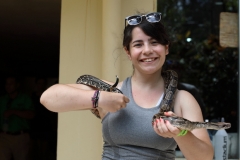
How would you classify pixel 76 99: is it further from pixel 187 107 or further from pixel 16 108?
pixel 16 108

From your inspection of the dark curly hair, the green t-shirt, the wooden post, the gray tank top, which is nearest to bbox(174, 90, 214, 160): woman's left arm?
the gray tank top

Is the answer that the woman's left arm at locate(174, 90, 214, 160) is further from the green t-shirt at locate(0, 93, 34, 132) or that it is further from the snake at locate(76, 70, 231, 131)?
the green t-shirt at locate(0, 93, 34, 132)

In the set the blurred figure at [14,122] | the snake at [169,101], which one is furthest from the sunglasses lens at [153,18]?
the blurred figure at [14,122]

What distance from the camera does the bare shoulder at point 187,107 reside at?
2.07m

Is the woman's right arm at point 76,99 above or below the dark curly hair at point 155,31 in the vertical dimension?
below

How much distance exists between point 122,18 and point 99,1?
27 cm

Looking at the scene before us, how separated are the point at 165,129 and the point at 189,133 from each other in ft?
0.49

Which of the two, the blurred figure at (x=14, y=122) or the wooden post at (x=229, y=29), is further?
the blurred figure at (x=14, y=122)

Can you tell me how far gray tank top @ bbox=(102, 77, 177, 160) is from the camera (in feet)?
6.56

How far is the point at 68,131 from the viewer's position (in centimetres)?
350

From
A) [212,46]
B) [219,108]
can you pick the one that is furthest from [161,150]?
[212,46]

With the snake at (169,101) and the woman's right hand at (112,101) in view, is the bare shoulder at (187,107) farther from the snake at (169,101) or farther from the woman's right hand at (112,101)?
the woman's right hand at (112,101)

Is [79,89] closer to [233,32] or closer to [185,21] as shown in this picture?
[233,32]

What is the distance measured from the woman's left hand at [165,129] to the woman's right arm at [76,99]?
0.22 meters
